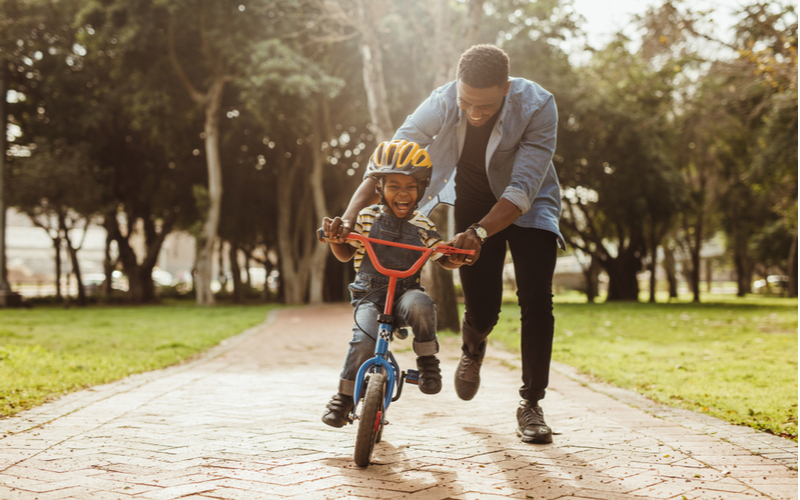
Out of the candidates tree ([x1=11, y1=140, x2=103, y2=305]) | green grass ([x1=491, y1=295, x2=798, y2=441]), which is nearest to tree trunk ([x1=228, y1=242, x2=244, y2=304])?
tree ([x1=11, y1=140, x2=103, y2=305])

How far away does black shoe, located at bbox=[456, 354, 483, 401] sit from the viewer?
152 inches

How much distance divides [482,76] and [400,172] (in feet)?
2.00

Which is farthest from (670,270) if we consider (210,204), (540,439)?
(540,439)

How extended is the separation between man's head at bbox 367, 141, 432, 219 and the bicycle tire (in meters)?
0.92

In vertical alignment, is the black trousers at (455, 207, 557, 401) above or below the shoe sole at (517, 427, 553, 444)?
above

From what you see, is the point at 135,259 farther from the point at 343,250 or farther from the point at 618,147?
the point at 343,250

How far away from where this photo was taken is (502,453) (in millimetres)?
3182

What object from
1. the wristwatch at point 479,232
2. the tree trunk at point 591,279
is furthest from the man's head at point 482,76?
the tree trunk at point 591,279

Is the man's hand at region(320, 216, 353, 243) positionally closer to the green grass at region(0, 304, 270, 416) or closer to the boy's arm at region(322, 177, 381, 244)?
the boy's arm at region(322, 177, 381, 244)

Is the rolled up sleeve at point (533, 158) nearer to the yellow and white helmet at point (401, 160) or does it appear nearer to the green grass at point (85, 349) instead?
the yellow and white helmet at point (401, 160)

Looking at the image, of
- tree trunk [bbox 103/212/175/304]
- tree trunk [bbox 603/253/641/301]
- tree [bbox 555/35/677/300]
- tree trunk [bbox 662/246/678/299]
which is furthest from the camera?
tree trunk [bbox 662/246/678/299]

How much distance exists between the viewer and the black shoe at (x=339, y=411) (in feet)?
10.1

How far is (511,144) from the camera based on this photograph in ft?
11.4

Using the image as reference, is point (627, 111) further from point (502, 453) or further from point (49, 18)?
point (502, 453)
